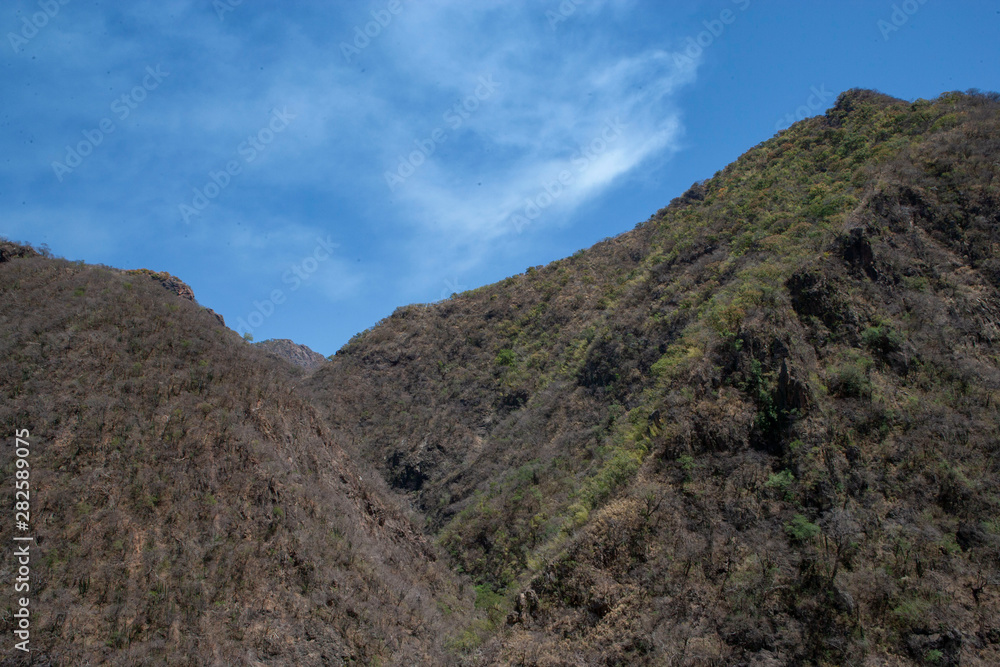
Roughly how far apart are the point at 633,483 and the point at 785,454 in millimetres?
4470

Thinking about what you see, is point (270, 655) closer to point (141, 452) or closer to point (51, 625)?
point (51, 625)

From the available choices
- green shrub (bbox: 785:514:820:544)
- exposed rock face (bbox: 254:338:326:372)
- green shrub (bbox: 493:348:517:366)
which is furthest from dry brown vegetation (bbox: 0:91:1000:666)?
exposed rock face (bbox: 254:338:326:372)

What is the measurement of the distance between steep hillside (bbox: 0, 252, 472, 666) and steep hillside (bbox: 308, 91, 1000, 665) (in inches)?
158

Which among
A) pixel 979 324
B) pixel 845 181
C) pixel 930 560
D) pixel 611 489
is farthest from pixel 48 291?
pixel 845 181

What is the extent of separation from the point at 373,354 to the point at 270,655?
3382 cm

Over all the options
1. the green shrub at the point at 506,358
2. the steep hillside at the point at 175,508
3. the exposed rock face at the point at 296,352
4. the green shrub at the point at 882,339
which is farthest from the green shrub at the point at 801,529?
the exposed rock face at the point at 296,352

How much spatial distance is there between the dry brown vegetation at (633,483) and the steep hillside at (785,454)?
0.26 feet

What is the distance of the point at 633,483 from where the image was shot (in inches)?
648

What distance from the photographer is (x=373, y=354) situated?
1812 inches

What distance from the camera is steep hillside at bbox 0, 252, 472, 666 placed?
12266 millimetres

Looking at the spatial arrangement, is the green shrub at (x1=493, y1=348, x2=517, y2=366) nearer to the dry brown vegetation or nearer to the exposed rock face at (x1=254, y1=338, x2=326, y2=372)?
the dry brown vegetation

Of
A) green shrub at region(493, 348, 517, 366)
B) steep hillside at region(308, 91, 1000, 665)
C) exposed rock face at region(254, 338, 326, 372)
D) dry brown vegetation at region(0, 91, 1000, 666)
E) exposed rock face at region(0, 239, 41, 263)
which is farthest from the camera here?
exposed rock face at region(254, 338, 326, 372)

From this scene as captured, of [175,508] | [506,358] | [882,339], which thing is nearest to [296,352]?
[506,358]

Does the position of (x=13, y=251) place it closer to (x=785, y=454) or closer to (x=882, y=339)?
(x=785, y=454)
